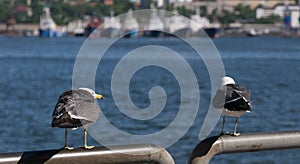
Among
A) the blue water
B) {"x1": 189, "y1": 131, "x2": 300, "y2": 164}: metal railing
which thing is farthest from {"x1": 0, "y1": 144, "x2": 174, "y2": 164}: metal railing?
the blue water

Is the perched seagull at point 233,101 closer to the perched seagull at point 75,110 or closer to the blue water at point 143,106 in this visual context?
the perched seagull at point 75,110

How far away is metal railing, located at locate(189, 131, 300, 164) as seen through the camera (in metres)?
3.54

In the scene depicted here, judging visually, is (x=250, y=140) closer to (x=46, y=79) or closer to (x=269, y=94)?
(x=269, y=94)

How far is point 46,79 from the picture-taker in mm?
48656

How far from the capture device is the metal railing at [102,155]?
10.8 ft

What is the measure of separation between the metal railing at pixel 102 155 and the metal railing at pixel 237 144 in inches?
6.6

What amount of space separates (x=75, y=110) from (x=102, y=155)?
1.12 feet

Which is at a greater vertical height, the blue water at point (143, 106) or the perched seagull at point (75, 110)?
the perched seagull at point (75, 110)

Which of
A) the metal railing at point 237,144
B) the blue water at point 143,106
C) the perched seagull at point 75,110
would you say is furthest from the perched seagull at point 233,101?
the blue water at point 143,106

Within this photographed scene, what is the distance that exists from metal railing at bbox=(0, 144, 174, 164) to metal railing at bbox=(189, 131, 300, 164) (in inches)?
6.6

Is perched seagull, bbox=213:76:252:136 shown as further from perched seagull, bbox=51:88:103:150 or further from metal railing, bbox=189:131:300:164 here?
perched seagull, bbox=51:88:103:150

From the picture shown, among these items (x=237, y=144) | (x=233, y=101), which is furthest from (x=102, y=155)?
(x=233, y=101)

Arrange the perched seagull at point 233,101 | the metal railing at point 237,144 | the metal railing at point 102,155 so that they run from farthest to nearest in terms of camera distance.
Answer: the perched seagull at point 233,101, the metal railing at point 237,144, the metal railing at point 102,155

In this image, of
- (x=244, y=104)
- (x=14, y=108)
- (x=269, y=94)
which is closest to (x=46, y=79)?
(x=269, y=94)
